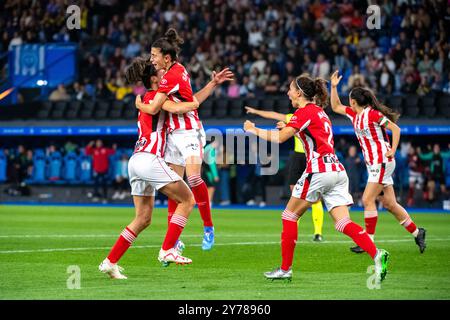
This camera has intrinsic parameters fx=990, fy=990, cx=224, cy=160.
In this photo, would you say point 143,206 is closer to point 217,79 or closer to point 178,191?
point 178,191

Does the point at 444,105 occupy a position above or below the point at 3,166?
above

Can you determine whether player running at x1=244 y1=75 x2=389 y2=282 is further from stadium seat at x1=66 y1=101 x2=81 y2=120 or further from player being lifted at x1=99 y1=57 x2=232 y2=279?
stadium seat at x1=66 y1=101 x2=81 y2=120

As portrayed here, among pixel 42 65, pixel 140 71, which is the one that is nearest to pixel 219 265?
pixel 140 71

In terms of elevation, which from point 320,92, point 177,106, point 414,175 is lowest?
point 414,175

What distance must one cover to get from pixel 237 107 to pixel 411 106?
220 inches

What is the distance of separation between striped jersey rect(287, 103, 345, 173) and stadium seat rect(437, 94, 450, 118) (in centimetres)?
1890

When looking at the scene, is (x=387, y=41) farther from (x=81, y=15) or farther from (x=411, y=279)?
(x=411, y=279)

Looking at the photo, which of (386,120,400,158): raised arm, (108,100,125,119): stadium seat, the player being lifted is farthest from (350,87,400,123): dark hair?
(108,100,125,119): stadium seat

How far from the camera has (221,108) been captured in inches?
1254

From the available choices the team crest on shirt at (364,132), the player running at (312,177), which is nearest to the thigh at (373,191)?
the team crest on shirt at (364,132)

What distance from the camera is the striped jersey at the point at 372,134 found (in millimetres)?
14422

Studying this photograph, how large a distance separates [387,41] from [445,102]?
10.5ft

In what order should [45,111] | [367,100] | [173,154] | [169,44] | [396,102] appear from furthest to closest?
[45,111], [396,102], [367,100], [173,154], [169,44]

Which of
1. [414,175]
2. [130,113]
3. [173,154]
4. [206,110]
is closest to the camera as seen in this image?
[173,154]
